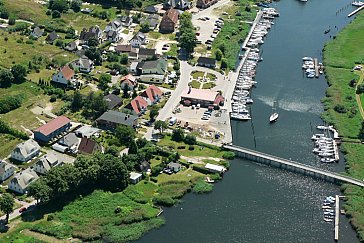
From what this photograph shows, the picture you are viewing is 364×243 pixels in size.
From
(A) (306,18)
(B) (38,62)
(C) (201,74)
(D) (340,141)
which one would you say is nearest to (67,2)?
(B) (38,62)

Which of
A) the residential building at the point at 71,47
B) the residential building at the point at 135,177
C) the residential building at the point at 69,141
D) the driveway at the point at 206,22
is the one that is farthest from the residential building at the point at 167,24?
the residential building at the point at 135,177

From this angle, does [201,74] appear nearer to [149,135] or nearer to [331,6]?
[149,135]

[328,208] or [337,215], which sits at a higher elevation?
[337,215]

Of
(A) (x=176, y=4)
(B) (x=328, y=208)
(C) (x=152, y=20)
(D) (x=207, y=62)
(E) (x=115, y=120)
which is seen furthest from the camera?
(A) (x=176, y=4)

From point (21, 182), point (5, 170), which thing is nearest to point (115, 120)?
point (5, 170)

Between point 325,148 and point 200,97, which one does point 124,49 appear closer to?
point 200,97

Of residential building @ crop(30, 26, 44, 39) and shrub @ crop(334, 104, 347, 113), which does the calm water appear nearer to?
shrub @ crop(334, 104, 347, 113)

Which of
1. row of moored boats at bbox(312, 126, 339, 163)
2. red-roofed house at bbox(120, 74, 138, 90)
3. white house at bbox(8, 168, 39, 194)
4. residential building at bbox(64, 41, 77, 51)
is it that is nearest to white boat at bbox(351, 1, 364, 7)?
row of moored boats at bbox(312, 126, 339, 163)
